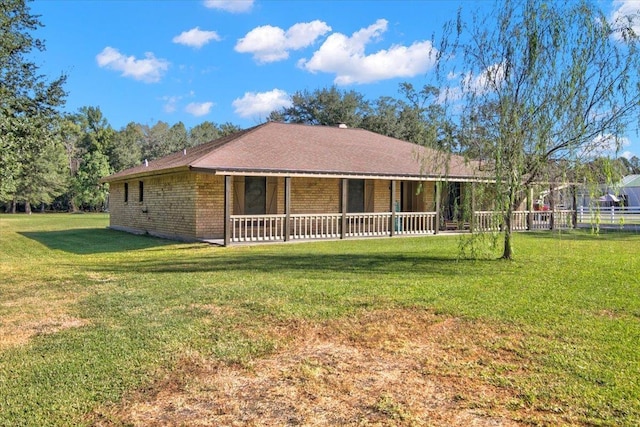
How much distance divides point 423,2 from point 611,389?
10619 millimetres

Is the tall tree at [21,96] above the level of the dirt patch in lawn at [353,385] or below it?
above

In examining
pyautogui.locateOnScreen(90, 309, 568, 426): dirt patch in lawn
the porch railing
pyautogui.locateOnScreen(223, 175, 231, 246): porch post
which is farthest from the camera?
the porch railing

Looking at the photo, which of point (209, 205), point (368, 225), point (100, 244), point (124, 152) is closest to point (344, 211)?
point (368, 225)

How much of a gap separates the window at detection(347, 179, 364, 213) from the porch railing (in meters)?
0.53

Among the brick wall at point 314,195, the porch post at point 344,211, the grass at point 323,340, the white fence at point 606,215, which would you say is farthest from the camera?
the brick wall at point 314,195

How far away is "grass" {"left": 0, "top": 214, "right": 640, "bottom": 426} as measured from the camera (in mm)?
3363

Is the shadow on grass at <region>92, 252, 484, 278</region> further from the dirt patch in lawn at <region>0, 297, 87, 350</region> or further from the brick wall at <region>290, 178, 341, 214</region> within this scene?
the brick wall at <region>290, 178, 341, 214</region>

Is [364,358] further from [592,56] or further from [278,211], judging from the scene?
[278,211]

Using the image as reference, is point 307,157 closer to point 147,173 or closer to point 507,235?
point 147,173

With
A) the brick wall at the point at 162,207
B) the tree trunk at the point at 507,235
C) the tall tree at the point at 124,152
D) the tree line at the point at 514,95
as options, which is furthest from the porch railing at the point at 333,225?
the tall tree at the point at 124,152

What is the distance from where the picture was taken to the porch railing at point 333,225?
15.1m

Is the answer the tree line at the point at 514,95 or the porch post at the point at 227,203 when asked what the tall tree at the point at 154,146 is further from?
the tree line at the point at 514,95

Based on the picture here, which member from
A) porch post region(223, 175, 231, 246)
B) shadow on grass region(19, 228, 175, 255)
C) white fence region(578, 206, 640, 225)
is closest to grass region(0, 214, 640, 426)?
white fence region(578, 206, 640, 225)

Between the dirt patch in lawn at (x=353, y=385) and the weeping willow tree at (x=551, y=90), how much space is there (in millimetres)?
5165
